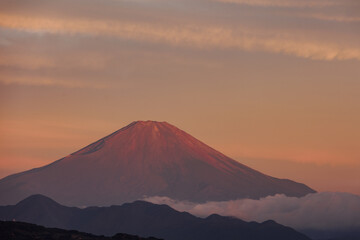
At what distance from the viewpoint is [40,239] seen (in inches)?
6181

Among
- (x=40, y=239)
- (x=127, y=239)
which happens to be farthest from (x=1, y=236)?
(x=127, y=239)

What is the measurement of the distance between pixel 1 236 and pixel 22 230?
325 inches

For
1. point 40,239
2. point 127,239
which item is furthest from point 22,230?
point 127,239

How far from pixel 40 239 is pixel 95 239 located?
912 centimetres

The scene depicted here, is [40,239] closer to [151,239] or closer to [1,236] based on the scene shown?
[1,236]

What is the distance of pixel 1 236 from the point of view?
154 meters

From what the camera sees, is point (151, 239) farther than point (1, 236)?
Yes

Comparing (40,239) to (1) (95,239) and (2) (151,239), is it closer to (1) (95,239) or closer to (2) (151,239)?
(1) (95,239)

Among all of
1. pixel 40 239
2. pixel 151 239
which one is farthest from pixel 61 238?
pixel 151 239

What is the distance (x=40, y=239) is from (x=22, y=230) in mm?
6430

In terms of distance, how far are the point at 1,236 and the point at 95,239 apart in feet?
51.2

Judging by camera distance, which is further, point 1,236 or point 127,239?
point 127,239

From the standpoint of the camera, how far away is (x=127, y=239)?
165 m

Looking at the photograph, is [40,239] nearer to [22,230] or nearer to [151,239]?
[22,230]
